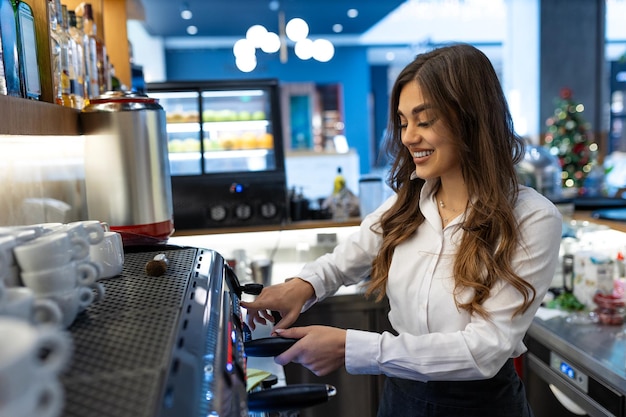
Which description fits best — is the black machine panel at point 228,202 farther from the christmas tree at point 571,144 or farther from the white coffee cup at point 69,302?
the christmas tree at point 571,144

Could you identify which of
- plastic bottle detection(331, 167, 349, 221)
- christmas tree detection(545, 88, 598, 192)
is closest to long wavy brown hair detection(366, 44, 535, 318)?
plastic bottle detection(331, 167, 349, 221)

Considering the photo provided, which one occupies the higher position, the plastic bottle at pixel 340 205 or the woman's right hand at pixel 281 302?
the plastic bottle at pixel 340 205

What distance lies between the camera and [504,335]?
1240mm

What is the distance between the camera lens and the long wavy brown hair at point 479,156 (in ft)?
4.21

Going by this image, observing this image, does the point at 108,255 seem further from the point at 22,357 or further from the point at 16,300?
the point at 22,357

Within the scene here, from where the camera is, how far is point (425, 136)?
1.34 meters

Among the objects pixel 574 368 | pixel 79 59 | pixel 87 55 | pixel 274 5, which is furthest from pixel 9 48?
pixel 274 5

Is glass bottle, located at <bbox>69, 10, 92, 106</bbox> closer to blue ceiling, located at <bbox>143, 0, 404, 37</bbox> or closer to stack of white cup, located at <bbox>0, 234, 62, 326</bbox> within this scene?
stack of white cup, located at <bbox>0, 234, 62, 326</bbox>

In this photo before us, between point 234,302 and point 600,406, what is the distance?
1547 millimetres

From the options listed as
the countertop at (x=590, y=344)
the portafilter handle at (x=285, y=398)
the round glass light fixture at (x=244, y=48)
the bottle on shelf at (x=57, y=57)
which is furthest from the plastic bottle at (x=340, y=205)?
the round glass light fixture at (x=244, y=48)

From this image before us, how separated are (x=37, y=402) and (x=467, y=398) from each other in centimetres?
121

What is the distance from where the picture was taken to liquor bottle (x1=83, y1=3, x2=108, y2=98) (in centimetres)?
180

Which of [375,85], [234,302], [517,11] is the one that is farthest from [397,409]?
[375,85]

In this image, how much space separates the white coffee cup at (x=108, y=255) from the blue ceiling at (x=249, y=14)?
725 centimetres
